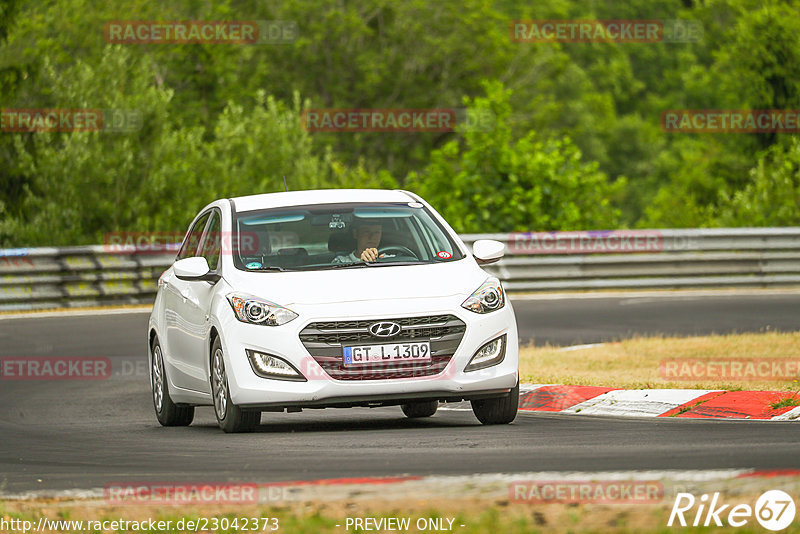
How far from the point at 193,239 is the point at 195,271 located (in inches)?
66.5

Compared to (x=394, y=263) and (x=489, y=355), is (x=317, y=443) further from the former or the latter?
(x=394, y=263)

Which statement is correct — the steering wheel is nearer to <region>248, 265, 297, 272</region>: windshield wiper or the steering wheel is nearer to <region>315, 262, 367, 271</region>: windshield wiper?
<region>315, 262, 367, 271</region>: windshield wiper

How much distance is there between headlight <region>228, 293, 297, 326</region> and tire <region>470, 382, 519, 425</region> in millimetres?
1539

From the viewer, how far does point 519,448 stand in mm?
8172

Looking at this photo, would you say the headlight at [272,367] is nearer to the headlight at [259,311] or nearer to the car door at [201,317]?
the headlight at [259,311]

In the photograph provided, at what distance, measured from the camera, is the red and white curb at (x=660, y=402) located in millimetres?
10055

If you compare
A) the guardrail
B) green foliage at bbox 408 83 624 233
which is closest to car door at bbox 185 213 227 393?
the guardrail

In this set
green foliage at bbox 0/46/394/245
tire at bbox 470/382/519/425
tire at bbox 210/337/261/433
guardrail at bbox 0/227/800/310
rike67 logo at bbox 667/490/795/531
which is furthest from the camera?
green foliage at bbox 0/46/394/245

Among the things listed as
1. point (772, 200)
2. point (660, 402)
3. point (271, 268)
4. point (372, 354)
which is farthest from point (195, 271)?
point (772, 200)

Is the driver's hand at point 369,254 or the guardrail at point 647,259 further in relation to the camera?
the guardrail at point 647,259

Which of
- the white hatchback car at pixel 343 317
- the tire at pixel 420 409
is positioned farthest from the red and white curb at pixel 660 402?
the white hatchback car at pixel 343 317

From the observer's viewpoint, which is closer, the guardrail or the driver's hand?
the driver's hand

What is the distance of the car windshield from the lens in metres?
10.1

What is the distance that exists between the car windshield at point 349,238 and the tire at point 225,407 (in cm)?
63
